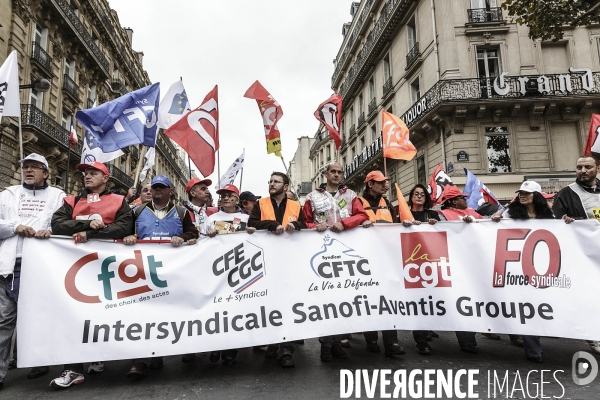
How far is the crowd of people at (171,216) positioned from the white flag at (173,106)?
302 centimetres

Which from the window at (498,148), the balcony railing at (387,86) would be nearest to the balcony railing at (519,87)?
the window at (498,148)

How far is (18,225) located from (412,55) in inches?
799

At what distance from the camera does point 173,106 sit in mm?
7246

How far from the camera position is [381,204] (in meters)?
4.95

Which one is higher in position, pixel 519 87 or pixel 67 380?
pixel 519 87

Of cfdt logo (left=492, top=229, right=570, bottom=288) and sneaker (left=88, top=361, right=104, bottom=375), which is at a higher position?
cfdt logo (left=492, top=229, right=570, bottom=288)

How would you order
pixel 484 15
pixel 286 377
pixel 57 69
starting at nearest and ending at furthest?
pixel 286 377
pixel 484 15
pixel 57 69

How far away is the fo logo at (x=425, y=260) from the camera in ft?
13.7

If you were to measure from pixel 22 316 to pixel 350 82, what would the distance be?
29444 millimetres

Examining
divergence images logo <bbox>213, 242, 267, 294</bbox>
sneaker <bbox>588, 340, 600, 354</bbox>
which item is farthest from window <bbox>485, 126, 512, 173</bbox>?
divergence images logo <bbox>213, 242, 267, 294</bbox>

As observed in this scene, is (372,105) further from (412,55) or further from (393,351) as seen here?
(393,351)

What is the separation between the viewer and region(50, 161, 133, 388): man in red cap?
12.6 ft

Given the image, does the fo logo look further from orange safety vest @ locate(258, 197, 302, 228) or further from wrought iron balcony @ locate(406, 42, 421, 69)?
wrought iron balcony @ locate(406, 42, 421, 69)

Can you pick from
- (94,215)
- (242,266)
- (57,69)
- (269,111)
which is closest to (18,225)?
(94,215)
